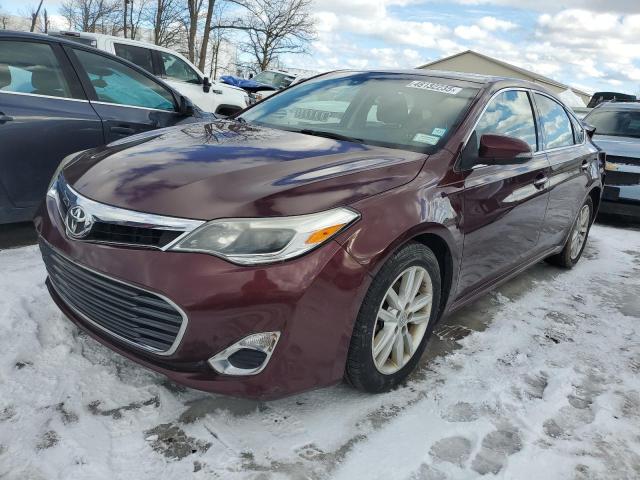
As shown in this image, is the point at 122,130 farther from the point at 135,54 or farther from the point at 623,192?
the point at 623,192

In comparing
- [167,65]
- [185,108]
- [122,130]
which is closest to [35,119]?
[122,130]

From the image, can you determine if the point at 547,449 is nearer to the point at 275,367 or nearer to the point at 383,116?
the point at 275,367

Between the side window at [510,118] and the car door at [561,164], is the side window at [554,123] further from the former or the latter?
the side window at [510,118]

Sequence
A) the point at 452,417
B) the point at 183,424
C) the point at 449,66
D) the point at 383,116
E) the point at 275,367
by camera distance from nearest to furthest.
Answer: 1. the point at 275,367
2. the point at 183,424
3. the point at 452,417
4. the point at 383,116
5. the point at 449,66

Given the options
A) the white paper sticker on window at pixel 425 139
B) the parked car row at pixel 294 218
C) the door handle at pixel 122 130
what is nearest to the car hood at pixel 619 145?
the parked car row at pixel 294 218

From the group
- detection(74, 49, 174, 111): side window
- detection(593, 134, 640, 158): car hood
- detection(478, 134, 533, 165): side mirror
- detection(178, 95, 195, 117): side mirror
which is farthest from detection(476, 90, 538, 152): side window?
detection(593, 134, 640, 158): car hood

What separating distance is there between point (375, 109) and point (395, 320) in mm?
1371

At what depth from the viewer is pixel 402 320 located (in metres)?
2.43

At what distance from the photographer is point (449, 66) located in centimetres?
4731

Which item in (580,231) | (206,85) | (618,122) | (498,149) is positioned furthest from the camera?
(206,85)

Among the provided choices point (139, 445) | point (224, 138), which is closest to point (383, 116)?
point (224, 138)

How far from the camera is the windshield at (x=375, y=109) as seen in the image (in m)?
2.85

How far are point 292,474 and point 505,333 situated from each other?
184 centimetres

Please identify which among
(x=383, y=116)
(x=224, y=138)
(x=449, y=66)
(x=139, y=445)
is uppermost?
(x=449, y=66)
